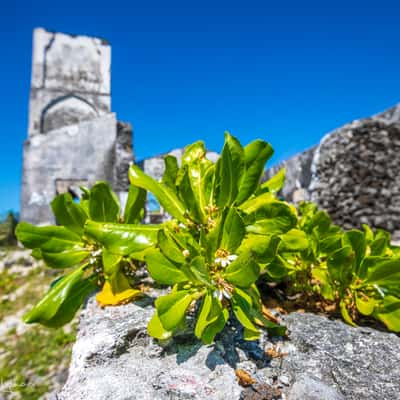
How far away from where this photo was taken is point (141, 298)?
978mm

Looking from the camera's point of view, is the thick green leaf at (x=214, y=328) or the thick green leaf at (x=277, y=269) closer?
the thick green leaf at (x=214, y=328)

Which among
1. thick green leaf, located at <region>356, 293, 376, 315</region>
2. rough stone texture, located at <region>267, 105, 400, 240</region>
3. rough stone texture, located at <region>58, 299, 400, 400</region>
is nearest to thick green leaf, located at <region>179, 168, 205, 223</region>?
rough stone texture, located at <region>58, 299, 400, 400</region>

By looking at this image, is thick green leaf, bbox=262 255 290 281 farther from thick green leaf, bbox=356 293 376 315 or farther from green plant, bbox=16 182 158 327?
green plant, bbox=16 182 158 327

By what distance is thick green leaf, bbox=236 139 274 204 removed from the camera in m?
0.82

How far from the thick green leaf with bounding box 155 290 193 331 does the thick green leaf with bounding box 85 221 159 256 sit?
152 mm

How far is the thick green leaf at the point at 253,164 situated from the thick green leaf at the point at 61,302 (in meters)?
0.53

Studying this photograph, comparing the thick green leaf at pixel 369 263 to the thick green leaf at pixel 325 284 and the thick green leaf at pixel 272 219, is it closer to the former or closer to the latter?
the thick green leaf at pixel 325 284

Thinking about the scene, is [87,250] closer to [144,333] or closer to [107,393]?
[144,333]

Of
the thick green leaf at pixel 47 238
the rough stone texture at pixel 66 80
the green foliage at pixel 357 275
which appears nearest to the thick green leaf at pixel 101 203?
the thick green leaf at pixel 47 238

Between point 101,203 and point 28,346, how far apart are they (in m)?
2.65

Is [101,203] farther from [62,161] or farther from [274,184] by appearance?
[62,161]

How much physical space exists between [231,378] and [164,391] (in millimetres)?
145

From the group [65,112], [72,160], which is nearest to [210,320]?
[72,160]

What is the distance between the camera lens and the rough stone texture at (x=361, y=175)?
2.38 metres
